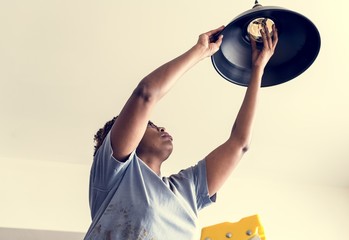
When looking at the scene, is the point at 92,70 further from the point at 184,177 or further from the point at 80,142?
the point at 184,177

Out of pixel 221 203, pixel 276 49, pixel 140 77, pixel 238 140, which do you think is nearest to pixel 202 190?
pixel 238 140

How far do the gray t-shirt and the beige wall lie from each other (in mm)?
1108

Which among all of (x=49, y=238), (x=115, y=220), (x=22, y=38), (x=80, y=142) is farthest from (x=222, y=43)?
(x=49, y=238)

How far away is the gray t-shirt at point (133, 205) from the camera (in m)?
0.89

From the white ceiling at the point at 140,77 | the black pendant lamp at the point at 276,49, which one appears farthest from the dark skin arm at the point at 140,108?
the white ceiling at the point at 140,77

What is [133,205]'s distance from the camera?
0.91 metres

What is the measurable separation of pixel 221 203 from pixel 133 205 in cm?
145

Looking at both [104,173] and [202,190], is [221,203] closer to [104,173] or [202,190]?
[202,190]

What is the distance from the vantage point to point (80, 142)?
6.90ft

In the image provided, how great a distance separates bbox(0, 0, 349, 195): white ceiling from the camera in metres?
1.58

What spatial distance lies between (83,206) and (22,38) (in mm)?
807

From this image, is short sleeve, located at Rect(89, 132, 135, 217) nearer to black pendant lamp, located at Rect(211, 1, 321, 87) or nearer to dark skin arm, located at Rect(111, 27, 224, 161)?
dark skin arm, located at Rect(111, 27, 224, 161)

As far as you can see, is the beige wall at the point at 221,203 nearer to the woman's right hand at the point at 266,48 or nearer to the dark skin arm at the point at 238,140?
the dark skin arm at the point at 238,140

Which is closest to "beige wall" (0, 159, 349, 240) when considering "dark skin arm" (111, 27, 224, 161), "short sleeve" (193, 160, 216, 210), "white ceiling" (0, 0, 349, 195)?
"white ceiling" (0, 0, 349, 195)
